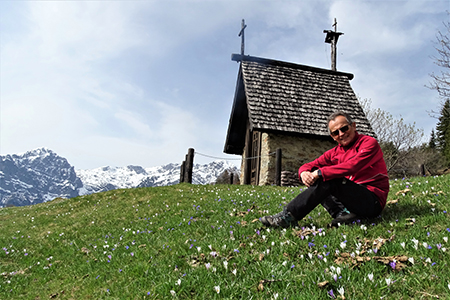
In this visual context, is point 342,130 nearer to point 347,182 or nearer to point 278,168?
point 347,182

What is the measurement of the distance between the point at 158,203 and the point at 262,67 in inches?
470

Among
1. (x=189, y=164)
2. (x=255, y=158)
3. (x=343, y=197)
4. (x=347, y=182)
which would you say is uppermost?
(x=255, y=158)

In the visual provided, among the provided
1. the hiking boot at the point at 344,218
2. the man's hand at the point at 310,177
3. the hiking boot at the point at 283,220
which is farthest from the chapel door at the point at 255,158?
the man's hand at the point at 310,177

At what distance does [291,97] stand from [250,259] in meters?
15.2

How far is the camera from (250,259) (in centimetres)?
407

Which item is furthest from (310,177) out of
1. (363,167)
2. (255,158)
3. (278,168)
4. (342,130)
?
(255,158)

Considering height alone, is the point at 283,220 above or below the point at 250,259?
above

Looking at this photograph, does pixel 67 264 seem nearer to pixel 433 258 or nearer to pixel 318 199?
pixel 318 199

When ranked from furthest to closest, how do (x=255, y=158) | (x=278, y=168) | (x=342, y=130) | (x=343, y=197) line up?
(x=255, y=158) < (x=278, y=168) < (x=342, y=130) < (x=343, y=197)

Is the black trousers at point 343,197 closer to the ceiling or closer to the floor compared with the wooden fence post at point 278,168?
closer to the floor

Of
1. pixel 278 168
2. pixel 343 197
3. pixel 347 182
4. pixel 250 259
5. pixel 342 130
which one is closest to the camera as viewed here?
pixel 250 259

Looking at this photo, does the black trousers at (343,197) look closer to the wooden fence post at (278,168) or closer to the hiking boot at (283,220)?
the hiking boot at (283,220)

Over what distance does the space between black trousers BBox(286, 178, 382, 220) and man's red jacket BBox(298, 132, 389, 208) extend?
0.39 feet

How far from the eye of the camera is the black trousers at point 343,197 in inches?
171
